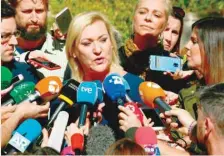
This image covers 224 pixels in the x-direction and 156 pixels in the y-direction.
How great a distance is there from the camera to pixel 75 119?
3.27 m

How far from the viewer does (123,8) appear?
487 cm

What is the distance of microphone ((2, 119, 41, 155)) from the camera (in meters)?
2.94

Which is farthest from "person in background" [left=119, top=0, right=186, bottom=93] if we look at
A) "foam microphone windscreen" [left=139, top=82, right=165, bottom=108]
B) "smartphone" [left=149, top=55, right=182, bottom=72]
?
"foam microphone windscreen" [left=139, top=82, right=165, bottom=108]

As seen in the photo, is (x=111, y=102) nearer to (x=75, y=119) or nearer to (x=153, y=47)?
(x=75, y=119)

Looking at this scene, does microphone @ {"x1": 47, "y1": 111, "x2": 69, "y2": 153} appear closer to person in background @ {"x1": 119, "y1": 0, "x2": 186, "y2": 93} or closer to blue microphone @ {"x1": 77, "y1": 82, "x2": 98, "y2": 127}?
blue microphone @ {"x1": 77, "y1": 82, "x2": 98, "y2": 127}

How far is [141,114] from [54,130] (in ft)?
1.57

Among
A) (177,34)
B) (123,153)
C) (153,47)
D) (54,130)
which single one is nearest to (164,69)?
(153,47)

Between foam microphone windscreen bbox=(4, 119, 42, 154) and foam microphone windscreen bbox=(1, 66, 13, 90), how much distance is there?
31 centimetres

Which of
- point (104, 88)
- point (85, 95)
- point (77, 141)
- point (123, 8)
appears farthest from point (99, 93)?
point (123, 8)

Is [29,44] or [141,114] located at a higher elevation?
[29,44]

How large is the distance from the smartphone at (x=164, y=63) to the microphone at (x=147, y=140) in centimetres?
65

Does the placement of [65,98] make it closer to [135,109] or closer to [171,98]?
[135,109]

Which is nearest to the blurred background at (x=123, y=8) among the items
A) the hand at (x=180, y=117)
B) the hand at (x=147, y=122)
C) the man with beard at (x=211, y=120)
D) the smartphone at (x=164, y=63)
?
the smartphone at (x=164, y=63)

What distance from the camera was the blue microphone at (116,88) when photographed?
3082 millimetres
